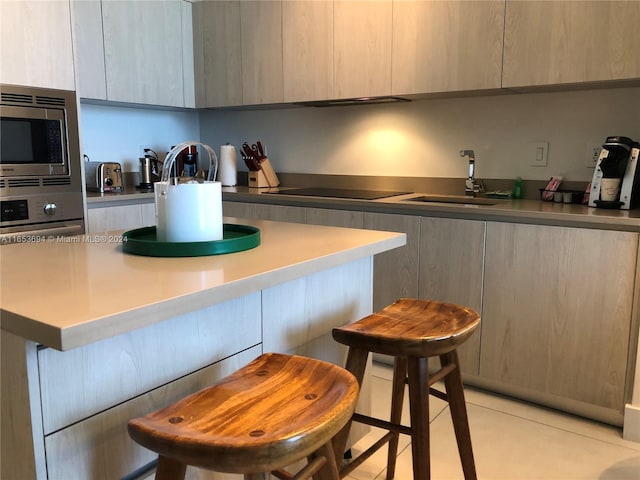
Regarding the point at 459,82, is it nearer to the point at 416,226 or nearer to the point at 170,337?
the point at 416,226

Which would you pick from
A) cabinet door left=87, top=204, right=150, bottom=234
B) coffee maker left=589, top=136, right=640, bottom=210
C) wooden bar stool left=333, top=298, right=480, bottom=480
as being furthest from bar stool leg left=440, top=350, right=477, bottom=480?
cabinet door left=87, top=204, right=150, bottom=234

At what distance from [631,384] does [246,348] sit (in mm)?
1638

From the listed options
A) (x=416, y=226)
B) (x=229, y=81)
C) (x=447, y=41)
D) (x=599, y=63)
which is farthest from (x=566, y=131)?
(x=229, y=81)

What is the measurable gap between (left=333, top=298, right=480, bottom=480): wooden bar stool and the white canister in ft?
1.43

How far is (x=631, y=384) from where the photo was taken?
2.14 meters

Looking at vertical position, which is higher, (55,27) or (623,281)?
(55,27)

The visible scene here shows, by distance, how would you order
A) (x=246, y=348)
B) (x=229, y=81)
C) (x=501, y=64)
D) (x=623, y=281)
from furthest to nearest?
(x=229, y=81) < (x=501, y=64) < (x=623, y=281) < (x=246, y=348)

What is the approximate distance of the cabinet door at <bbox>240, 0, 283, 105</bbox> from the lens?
3.24 m

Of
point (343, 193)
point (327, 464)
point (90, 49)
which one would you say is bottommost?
point (327, 464)

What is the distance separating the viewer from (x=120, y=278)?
1.13 m

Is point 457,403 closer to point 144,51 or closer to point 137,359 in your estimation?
point 137,359

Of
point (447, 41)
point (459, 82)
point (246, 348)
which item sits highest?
point (447, 41)

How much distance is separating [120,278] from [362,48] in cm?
219

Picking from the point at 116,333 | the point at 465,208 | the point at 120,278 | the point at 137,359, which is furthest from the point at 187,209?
the point at 465,208
